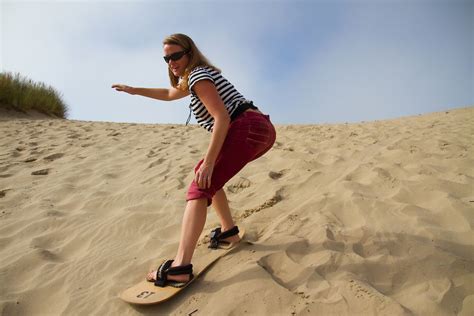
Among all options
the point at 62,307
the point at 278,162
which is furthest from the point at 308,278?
the point at 278,162

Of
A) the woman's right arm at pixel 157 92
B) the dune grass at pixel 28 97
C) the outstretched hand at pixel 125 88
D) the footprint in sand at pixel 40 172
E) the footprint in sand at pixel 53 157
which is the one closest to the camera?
the woman's right arm at pixel 157 92

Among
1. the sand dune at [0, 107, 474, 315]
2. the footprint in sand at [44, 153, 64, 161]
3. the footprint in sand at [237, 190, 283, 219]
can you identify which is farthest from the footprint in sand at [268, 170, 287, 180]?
the footprint in sand at [44, 153, 64, 161]

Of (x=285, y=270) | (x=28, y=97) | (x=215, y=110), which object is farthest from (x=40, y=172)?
(x=28, y=97)

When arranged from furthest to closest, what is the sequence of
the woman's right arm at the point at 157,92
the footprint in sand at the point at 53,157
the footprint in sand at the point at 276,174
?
the footprint in sand at the point at 53,157 < the footprint in sand at the point at 276,174 < the woman's right arm at the point at 157,92

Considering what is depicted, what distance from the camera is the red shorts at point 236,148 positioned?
2.11 metres

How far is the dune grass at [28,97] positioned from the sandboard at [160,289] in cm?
924

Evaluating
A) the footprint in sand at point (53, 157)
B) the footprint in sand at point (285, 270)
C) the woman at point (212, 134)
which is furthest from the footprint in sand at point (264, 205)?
the footprint in sand at point (53, 157)

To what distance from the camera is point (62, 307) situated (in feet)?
6.75

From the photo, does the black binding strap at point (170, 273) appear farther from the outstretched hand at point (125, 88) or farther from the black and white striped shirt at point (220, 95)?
the outstretched hand at point (125, 88)

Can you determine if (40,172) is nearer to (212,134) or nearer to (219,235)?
(219,235)

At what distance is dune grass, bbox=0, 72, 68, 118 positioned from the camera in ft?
31.2

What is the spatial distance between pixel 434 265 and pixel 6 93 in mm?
10522

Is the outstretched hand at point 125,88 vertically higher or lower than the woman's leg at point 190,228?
higher

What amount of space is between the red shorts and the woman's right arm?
0.68 m
